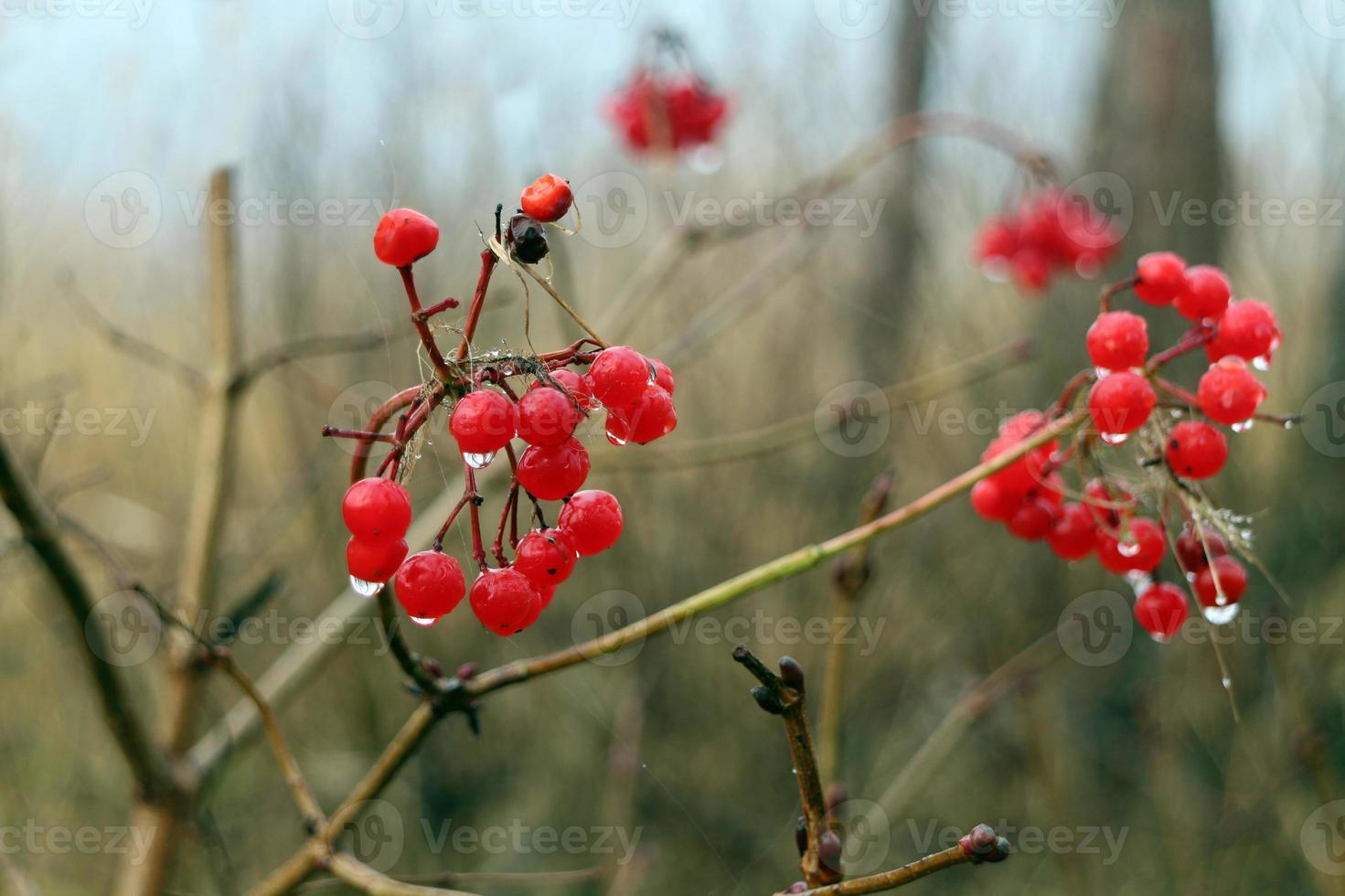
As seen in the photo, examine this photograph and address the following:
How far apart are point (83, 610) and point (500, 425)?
1004 mm

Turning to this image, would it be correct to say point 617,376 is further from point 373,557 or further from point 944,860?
point 944,860

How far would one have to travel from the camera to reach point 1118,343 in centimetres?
116

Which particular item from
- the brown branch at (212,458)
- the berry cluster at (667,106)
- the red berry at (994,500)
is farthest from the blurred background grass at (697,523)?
the red berry at (994,500)

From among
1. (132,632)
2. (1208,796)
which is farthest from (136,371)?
(1208,796)

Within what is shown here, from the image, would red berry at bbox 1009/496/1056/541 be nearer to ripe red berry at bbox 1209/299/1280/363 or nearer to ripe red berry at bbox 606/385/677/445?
ripe red berry at bbox 1209/299/1280/363

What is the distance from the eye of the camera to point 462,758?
159 inches

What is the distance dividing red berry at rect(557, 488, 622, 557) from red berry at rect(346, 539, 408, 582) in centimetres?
15

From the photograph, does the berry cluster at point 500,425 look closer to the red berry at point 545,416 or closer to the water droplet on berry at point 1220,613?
the red berry at point 545,416

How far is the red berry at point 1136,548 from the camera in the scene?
1.29 metres

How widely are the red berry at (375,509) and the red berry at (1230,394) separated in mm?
877

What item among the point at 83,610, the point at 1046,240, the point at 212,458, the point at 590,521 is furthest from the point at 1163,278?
the point at 1046,240

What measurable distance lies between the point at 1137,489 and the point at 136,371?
4116mm

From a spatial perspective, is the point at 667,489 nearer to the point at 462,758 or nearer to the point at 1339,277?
the point at 462,758

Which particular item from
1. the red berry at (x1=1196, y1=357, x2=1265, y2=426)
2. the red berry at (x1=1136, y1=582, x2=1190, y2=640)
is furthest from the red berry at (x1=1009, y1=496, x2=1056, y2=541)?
the red berry at (x1=1196, y1=357, x2=1265, y2=426)
